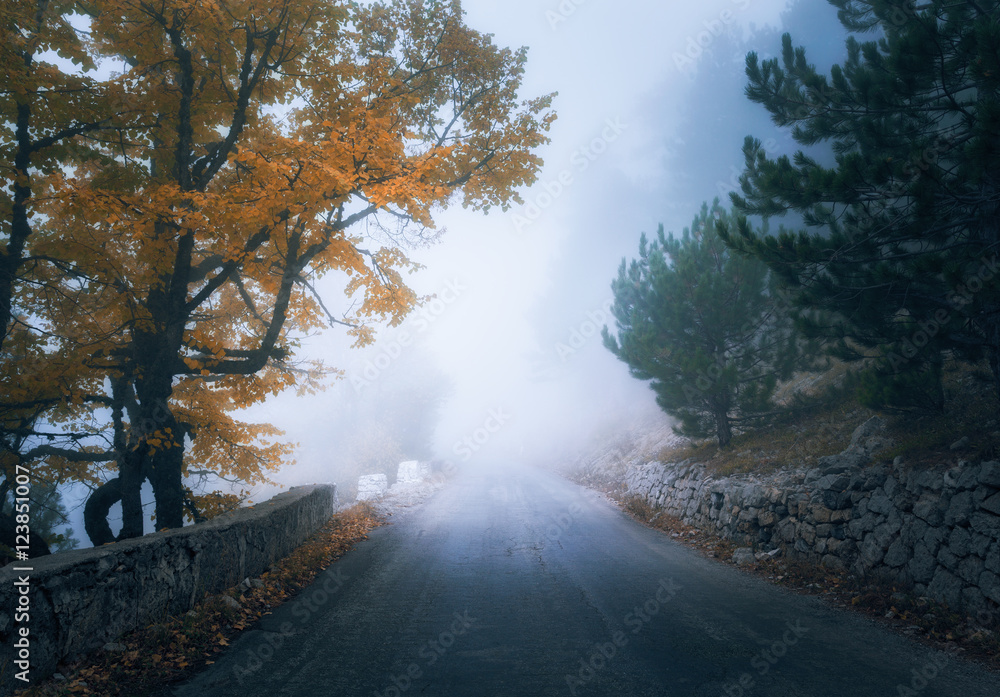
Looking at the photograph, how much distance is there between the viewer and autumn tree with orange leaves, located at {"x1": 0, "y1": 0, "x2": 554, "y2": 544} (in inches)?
294

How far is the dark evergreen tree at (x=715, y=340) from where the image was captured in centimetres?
1198

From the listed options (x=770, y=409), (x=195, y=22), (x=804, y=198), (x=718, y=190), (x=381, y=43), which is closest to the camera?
(x=804, y=198)

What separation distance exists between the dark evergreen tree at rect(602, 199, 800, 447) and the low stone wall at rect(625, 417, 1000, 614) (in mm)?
2639

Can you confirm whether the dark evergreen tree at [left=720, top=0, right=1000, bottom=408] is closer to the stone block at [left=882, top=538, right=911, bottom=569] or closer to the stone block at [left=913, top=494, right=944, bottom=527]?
the stone block at [left=913, top=494, right=944, bottom=527]

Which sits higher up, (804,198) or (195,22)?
(195,22)

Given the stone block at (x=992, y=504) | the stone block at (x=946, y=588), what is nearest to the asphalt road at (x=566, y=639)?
the stone block at (x=946, y=588)

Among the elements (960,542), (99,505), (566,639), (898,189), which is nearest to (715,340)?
(898,189)

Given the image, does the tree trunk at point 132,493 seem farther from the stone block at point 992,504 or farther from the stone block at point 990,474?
the stone block at point 990,474

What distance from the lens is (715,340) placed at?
12.8 metres

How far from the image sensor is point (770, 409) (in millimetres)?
11992

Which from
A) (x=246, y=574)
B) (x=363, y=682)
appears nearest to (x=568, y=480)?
(x=246, y=574)

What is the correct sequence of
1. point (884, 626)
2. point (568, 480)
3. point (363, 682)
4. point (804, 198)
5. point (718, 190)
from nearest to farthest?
point (363, 682), point (884, 626), point (804, 198), point (568, 480), point (718, 190)

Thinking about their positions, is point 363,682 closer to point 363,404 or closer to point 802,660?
point 802,660

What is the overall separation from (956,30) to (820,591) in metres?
7.45
